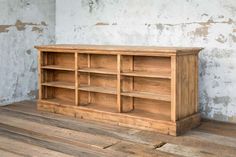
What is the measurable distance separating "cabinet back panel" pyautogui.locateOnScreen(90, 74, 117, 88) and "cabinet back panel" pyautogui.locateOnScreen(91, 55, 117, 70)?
14cm

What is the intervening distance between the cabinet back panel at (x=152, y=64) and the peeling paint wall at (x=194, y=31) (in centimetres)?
65

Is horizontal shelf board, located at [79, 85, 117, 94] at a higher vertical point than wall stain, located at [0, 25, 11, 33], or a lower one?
lower

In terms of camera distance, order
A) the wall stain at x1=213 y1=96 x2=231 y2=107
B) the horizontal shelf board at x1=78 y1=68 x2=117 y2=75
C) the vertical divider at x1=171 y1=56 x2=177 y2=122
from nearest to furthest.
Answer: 1. the vertical divider at x1=171 y1=56 x2=177 y2=122
2. the horizontal shelf board at x1=78 y1=68 x2=117 y2=75
3. the wall stain at x1=213 y1=96 x2=231 y2=107

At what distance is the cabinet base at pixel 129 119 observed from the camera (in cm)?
366

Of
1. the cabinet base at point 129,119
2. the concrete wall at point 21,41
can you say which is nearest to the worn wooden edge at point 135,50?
the cabinet base at point 129,119

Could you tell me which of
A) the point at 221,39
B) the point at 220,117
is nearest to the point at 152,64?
the point at 221,39

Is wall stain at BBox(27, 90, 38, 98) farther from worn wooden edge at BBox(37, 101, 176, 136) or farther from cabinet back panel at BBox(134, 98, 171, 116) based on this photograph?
cabinet back panel at BBox(134, 98, 171, 116)

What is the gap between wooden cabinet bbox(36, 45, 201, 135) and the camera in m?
3.68

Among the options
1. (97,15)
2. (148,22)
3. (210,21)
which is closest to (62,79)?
(97,15)

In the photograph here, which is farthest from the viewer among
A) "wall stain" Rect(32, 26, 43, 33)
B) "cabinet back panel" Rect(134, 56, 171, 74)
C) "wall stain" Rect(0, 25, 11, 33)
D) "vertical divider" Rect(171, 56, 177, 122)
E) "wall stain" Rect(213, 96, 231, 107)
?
"wall stain" Rect(32, 26, 43, 33)

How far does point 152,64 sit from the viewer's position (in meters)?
4.07

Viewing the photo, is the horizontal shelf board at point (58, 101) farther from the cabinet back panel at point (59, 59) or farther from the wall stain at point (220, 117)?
the wall stain at point (220, 117)

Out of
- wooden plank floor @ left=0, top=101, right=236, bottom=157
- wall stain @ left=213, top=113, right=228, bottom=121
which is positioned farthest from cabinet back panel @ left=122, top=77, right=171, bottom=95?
wall stain @ left=213, top=113, right=228, bottom=121

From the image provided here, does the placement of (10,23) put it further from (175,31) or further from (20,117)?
(175,31)
